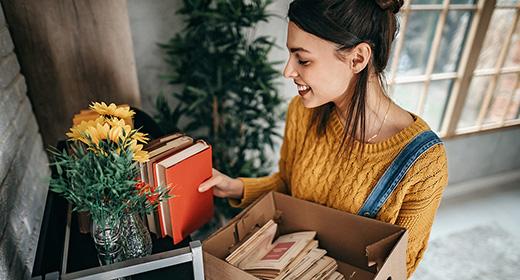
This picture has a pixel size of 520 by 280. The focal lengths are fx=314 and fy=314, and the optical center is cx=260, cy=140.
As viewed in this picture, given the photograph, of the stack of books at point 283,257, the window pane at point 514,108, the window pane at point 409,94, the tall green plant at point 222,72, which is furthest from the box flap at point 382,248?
the window pane at point 514,108

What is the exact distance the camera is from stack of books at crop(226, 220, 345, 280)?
815mm

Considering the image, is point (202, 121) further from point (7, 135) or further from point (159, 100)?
point (7, 135)

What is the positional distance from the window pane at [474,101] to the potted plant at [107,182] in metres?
2.83

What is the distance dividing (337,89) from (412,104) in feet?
6.02

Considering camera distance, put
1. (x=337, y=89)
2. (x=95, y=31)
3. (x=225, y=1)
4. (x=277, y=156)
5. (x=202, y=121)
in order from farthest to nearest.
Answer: (x=277, y=156)
(x=202, y=121)
(x=225, y=1)
(x=95, y=31)
(x=337, y=89)

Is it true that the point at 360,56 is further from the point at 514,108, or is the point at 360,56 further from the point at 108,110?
the point at 514,108

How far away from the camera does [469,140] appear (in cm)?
275

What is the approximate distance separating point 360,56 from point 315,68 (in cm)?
14

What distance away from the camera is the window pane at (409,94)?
2.44 metres

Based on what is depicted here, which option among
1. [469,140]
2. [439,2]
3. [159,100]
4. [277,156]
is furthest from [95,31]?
[469,140]

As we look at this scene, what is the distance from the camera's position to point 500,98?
2740 mm

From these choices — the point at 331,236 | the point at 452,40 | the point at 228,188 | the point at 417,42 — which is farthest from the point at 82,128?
the point at 452,40

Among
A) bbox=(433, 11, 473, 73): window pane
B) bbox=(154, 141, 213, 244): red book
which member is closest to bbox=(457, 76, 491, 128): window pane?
bbox=(433, 11, 473, 73): window pane

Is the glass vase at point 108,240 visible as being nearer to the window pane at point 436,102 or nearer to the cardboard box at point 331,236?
the cardboard box at point 331,236
